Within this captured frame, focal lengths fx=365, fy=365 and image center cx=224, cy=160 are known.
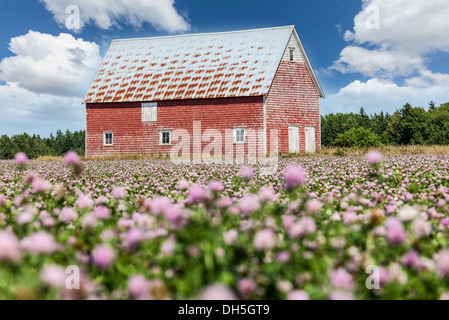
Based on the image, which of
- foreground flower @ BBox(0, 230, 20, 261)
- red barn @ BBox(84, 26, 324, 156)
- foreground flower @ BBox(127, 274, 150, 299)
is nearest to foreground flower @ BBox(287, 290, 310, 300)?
foreground flower @ BBox(127, 274, 150, 299)

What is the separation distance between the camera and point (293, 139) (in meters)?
24.8

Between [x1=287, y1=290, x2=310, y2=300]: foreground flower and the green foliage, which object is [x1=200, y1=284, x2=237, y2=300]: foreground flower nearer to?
[x1=287, y1=290, x2=310, y2=300]: foreground flower

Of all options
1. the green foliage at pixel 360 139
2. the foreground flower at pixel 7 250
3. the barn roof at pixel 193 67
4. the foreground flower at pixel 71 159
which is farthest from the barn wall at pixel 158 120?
the green foliage at pixel 360 139

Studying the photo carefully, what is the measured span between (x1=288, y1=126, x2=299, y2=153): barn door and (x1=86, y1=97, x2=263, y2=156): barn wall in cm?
243

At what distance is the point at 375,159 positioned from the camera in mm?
3598

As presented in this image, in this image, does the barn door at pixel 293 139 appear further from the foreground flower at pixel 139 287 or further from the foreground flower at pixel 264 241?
the foreground flower at pixel 139 287

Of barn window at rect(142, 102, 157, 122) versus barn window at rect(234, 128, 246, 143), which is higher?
barn window at rect(142, 102, 157, 122)

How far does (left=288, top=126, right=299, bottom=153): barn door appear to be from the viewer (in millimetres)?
24531

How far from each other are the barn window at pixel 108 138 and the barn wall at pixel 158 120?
244 millimetres

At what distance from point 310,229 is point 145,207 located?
154 cm

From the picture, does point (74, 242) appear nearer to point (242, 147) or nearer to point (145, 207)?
point (145, 207)

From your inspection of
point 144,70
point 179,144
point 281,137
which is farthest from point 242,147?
point 144,70

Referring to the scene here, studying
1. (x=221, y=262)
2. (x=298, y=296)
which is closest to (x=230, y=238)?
(x=221, y=262)
